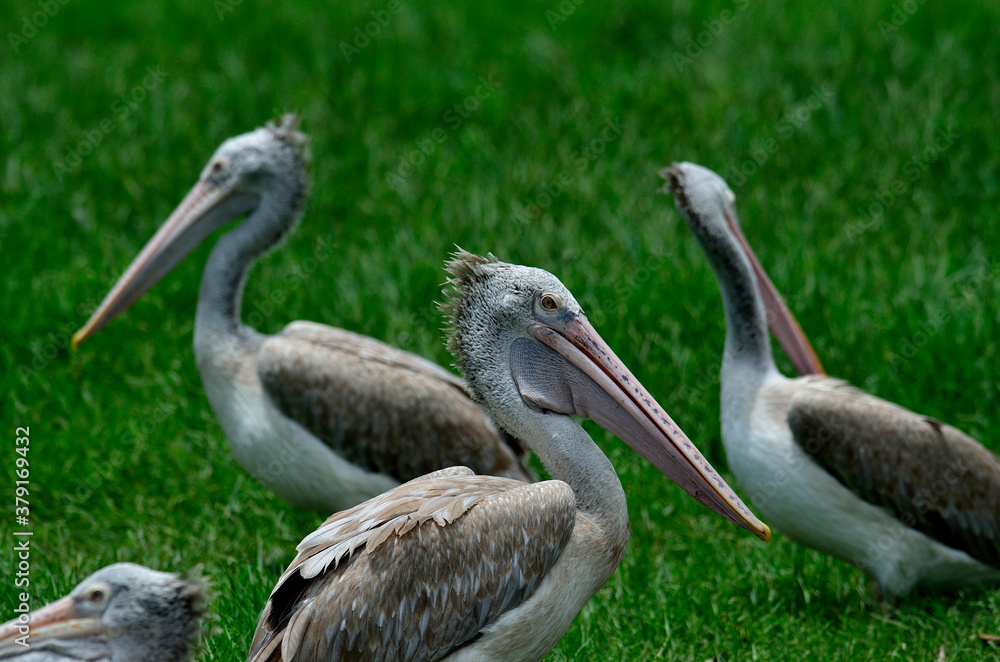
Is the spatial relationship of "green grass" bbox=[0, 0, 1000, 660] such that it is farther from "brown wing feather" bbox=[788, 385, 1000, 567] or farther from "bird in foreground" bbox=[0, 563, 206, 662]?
"bird in foreground" bbox=[0, 563, 206, 662]

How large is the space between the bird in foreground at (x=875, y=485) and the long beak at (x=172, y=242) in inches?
117

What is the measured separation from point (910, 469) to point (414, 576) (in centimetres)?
279

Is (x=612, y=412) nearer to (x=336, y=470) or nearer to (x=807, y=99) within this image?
(x=336, y=470)

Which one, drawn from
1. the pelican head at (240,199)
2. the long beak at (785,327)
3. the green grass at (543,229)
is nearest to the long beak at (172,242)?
the pelican head at (240,199)

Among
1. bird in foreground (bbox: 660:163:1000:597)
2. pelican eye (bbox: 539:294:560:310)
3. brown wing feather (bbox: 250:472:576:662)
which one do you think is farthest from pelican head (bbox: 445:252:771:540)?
bird in foreground (bbox: 660:163:1000:597)

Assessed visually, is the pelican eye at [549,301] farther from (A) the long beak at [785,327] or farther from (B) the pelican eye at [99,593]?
(A) the long beak at [785,327]

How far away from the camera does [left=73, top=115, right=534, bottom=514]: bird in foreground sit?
221 inches

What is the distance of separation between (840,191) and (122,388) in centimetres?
523

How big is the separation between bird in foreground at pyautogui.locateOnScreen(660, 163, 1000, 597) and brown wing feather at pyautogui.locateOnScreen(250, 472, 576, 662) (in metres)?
2.01

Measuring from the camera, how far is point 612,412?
3.92m

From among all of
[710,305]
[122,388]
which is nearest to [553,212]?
[710,305]

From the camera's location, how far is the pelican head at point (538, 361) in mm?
3885

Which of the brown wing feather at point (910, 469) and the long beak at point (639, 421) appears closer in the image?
the long beak at point (639, 421)

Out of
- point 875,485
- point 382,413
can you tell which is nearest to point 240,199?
point 382,413
